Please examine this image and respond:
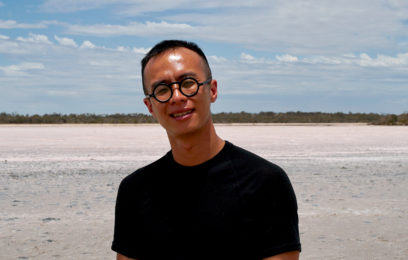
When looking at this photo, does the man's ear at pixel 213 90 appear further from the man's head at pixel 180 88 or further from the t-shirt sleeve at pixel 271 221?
the t-shirt sleeve at pixel 271 221

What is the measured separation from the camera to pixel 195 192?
2.11 metres

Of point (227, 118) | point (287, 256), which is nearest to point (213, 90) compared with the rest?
point (287, 256)

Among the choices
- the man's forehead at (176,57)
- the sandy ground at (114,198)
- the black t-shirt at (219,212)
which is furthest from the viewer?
the sandy ground at (114,198)

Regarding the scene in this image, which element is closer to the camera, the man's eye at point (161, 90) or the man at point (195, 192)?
the man at point (195, 192)

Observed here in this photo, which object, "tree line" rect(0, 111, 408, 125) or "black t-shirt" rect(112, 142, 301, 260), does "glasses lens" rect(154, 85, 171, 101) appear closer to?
"black t-shirt" rect(112, 142, 301, 260)

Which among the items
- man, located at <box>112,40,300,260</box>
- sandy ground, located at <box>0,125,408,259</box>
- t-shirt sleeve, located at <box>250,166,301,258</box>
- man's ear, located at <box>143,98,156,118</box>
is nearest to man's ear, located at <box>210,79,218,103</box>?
man, located at <box>112,40,300,260</box>

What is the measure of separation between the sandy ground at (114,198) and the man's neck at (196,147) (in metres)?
2.85

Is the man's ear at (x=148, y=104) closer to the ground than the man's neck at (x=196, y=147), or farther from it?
farther from it

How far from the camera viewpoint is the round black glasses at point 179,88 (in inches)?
84.5

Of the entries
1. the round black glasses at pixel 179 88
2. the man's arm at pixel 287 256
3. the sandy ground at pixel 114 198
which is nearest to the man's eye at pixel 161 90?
the round black glasses at pixel 179 88

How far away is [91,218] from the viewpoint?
6.37 metres

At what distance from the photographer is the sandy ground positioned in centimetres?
516

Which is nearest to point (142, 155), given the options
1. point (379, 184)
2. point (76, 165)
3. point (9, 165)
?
point (76, 165)

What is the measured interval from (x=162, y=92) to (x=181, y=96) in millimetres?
96
